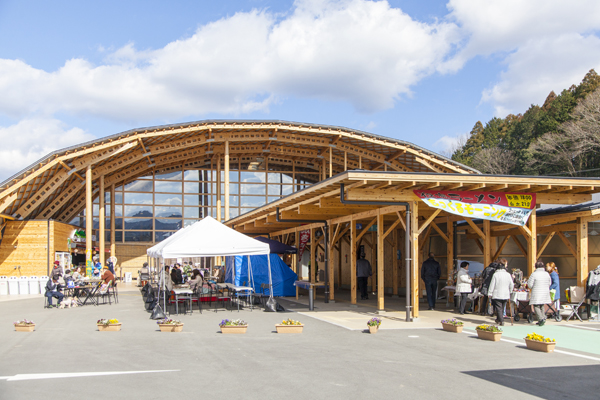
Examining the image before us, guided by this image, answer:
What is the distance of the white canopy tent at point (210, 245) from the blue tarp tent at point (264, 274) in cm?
401

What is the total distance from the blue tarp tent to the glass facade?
14.3 m

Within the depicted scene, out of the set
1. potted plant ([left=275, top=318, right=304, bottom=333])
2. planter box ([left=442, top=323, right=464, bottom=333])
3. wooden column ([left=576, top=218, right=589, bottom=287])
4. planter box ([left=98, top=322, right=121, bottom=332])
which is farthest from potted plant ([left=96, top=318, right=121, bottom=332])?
wooden column ([left=576, top=218, right=589, bottom=287])

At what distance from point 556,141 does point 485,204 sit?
2822cm

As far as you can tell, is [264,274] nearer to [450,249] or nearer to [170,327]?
[450,249]

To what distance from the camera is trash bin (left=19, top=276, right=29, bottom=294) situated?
22281 millimetres

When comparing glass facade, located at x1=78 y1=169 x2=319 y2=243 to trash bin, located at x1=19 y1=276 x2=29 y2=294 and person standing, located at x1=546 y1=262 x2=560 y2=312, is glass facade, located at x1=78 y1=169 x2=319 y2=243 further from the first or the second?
person standing, located at x1=546 y1=262 x2=560 y2=312

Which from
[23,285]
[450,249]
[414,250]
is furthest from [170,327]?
[23,285]

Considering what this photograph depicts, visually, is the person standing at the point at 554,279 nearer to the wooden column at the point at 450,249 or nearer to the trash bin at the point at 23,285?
the wooden column at the point at 450,249

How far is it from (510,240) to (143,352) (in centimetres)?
1222

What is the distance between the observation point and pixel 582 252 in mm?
13086

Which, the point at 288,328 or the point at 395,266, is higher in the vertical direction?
the point at 395,266

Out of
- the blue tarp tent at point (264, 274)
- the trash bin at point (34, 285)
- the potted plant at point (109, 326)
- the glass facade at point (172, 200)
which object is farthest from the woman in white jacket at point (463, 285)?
the glass facade at point (172, 200)

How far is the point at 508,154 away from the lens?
44.4 meters

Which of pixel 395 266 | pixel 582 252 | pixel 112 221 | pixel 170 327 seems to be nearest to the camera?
pixel 170 327
